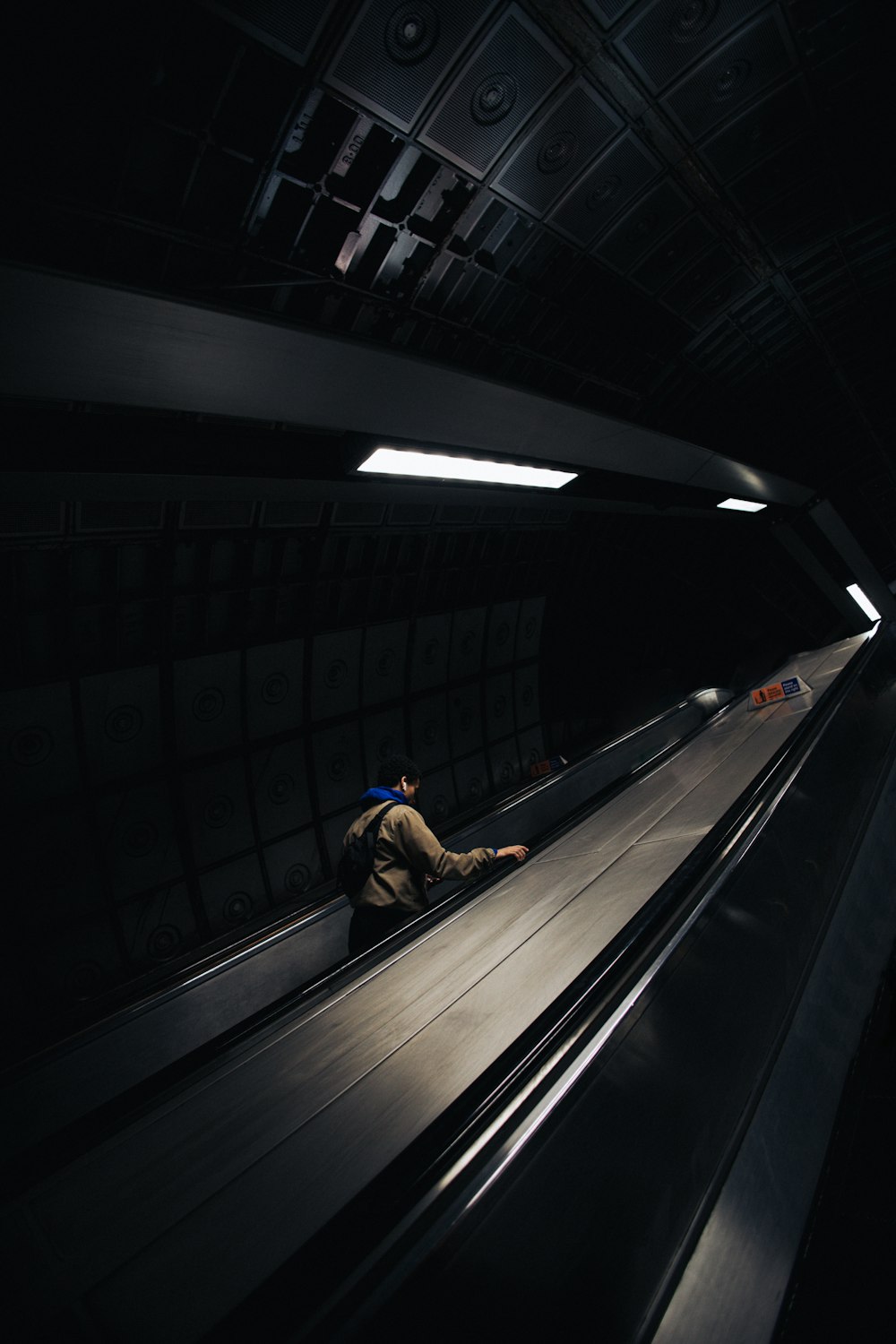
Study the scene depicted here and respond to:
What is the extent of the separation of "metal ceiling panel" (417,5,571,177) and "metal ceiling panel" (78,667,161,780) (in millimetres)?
5719

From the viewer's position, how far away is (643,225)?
18.5 feet

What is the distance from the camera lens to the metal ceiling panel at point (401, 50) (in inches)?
136

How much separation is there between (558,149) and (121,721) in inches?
273

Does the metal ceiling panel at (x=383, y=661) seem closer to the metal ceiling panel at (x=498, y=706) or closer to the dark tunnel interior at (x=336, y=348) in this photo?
the dark tunnel interior at (x=336, y=348)

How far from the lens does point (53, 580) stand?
5367mm

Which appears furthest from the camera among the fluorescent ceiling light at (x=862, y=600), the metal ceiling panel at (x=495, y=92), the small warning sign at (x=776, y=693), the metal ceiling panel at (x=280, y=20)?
the fluorescent ceiling light at (x=862, y=600)

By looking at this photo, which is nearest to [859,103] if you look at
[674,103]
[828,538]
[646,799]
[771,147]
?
[771,147]

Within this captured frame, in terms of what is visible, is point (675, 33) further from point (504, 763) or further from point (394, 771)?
point (504, 763)

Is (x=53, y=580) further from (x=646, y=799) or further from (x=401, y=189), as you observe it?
(x=646, y=799)

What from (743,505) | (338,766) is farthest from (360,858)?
(743,505)

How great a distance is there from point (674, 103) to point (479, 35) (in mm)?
1981

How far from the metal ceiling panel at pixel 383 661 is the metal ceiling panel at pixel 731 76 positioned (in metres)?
6.34

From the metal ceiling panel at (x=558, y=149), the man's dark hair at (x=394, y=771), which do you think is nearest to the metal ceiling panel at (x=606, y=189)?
the metal ceiling panel at (x=558, y=149)

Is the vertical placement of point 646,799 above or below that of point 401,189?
below
